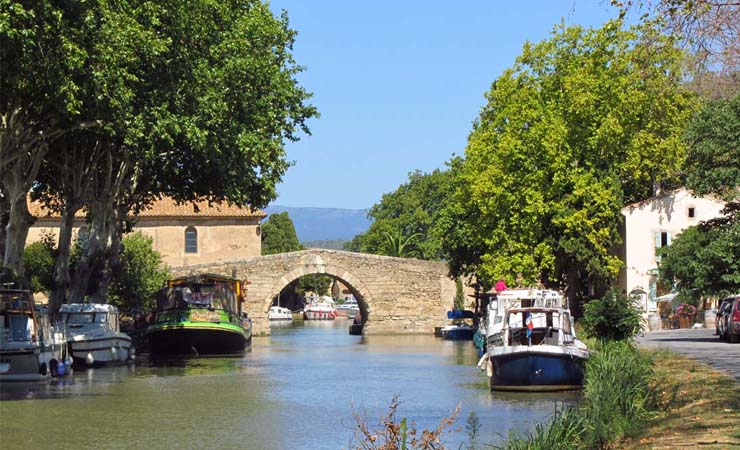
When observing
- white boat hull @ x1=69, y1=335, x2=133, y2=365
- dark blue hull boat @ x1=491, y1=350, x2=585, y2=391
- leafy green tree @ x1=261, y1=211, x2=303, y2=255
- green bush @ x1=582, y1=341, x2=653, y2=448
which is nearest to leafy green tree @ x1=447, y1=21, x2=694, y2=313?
white boat hull @ x1=69, y1=335, x2=133, y2=365

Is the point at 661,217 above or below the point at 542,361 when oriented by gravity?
above

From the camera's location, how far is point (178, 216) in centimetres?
7031

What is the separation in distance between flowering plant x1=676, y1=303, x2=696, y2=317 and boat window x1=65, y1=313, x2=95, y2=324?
25.2 meters

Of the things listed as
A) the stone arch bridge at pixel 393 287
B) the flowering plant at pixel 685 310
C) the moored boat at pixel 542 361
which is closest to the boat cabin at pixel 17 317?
the moored boat at pixel 542 361

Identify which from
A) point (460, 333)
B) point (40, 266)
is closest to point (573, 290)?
point (460, 333)

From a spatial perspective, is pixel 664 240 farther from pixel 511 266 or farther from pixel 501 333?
pixel 501 333

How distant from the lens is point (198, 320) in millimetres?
43562

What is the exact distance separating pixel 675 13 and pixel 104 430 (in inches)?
459

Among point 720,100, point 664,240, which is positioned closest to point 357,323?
point 664,240

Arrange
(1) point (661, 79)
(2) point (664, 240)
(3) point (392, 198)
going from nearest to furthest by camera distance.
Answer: (1) point (661, 79)
(2) point (664, 240)
(3) point (392, 198)

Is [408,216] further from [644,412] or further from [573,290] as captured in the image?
[644,412]

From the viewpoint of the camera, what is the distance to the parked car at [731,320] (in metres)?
34.7

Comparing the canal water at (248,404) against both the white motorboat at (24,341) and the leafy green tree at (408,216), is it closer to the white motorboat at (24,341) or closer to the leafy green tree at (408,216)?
the white motorboat at (24,341)

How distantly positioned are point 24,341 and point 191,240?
42.2 meters
